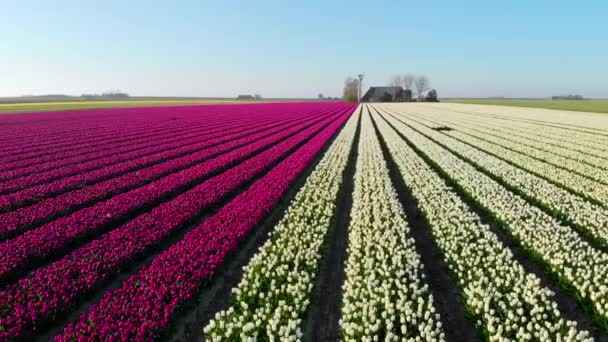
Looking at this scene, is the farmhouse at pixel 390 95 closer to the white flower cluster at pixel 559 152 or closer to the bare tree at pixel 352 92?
the bare tree at pixel 352 92

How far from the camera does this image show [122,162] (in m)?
20.9

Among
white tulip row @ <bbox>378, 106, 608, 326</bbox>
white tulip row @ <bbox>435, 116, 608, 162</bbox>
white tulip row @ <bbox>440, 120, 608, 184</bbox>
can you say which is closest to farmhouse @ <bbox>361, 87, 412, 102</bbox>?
white tulip row @ <bbox>435, 116, 608, 162</bbox>

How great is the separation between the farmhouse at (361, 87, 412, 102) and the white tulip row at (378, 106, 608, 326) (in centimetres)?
15093

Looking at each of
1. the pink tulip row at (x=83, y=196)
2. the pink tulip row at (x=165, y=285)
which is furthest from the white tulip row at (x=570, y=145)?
the pink tulip row at (x=83, y=196)

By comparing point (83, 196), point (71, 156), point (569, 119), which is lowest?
point (569, 119)

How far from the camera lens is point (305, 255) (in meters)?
8.73

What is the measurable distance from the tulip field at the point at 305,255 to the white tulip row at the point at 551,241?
0.18 ft

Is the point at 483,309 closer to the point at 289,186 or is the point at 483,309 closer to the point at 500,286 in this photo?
the point at 500,286

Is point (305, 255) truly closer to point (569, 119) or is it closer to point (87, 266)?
point (87, 266)

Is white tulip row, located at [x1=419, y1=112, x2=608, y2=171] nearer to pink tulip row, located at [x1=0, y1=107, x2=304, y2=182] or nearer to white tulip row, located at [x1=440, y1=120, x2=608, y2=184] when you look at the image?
white tulip row, located at [x1=440, y1=120, x2=608, y2=184]

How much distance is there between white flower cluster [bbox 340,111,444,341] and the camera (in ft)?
19.9

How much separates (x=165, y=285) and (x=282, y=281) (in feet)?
8.17

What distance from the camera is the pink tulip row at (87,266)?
6.69 metres

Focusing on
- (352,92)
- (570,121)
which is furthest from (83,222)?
(352,92)
